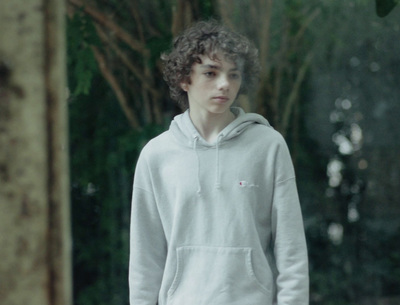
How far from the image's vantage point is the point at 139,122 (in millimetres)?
4391

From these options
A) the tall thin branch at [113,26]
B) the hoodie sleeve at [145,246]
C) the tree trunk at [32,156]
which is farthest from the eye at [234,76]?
the tall thin branch at [113,26]

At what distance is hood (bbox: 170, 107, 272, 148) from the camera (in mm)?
2238

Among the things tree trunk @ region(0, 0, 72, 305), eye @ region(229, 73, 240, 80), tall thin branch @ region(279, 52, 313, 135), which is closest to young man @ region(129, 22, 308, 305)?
eye @ region(229, 73, 240, 80)

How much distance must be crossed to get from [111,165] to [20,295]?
3602 millimetres

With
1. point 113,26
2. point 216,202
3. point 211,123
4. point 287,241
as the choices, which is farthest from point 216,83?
point 113,26

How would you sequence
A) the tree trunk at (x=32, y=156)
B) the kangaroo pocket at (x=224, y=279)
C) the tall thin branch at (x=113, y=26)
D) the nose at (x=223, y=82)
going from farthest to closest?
the tall thin branch at (x=113, y=26) < the nose at (x=223, y=82) < the kangaroo pocket at (x=224, y=279) < the tree trunk at (x=32, y=156)

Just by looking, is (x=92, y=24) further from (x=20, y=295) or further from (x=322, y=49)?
(x=20, y=295)

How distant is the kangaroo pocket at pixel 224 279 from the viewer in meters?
2.13

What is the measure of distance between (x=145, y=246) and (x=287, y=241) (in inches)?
16.6

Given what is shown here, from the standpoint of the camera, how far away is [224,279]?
2.12 meters

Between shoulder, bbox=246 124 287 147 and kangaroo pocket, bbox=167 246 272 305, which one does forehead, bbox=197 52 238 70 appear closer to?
shoulder, bbox=246 124 287 147

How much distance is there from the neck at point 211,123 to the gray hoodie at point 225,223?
40 millimetres

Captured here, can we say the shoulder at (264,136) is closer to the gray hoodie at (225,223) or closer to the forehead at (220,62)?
the gray hoodie at (225,223)

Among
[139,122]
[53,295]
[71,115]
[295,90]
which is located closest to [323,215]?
[295,90]
